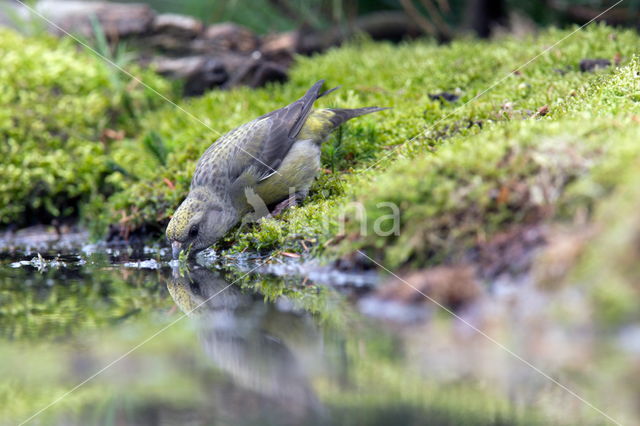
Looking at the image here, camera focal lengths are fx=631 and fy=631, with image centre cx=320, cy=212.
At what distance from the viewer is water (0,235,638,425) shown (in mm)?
2100

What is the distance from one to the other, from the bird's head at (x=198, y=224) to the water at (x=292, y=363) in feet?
5.05

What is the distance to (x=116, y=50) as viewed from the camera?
32.9 ft

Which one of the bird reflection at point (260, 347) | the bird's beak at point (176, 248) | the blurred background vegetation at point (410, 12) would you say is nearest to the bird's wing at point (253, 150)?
the bird's beak at point (176, 248)

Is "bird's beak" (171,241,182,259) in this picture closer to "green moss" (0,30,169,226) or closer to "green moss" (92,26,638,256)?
"green moss" (92,26,638,256)

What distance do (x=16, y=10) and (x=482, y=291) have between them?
10.1 m

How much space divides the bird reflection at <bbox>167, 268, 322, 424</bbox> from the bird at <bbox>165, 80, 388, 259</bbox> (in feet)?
4.66

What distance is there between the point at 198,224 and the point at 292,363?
2.86 m

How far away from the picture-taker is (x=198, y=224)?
5.17 meters

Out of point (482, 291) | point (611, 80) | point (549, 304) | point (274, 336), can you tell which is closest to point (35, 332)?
point (274, 336)

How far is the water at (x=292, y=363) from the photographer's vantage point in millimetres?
2100

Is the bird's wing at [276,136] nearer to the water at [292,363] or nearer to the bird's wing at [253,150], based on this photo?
the bird's wing at [253,150]

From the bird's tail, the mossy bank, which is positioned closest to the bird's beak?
the mossy bank

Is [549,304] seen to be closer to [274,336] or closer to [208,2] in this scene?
[274,336]

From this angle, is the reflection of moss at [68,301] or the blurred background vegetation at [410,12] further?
the blurred background vegetation at [410,12]
